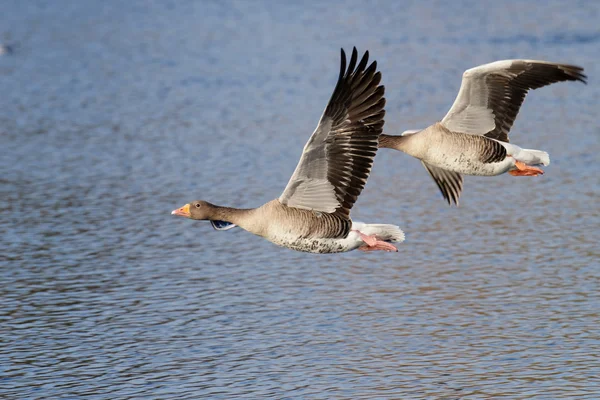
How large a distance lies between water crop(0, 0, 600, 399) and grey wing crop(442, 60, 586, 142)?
8.19 ft

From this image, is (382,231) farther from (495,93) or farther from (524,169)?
(495,93)

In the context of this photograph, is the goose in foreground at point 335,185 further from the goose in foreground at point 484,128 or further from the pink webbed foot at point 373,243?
the goose in foreground at point 484,128

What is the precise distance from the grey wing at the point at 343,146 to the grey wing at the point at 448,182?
3.01 meters

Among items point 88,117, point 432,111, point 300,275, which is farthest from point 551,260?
point 88,117

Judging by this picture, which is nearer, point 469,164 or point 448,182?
point 469,164

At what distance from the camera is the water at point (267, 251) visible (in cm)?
1227

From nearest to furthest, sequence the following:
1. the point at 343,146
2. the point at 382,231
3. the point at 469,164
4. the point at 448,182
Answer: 1. the point at 343,146
2. the point at 382,231
3. the point at 469,164
4. the point at 448,182

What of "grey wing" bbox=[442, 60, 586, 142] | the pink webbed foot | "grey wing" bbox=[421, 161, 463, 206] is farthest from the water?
"grey wing" bbox=[442, 60, 586, 142]

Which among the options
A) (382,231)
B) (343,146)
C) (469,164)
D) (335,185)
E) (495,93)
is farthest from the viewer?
(495,93)

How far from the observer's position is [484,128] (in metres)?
12.8

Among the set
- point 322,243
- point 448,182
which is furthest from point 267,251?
point 322,243

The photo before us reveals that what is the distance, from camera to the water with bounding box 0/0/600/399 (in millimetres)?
12266

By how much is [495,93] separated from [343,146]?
3.19m

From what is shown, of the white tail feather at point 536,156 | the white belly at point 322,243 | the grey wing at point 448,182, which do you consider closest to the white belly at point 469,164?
the white tail feather at point 536,156
